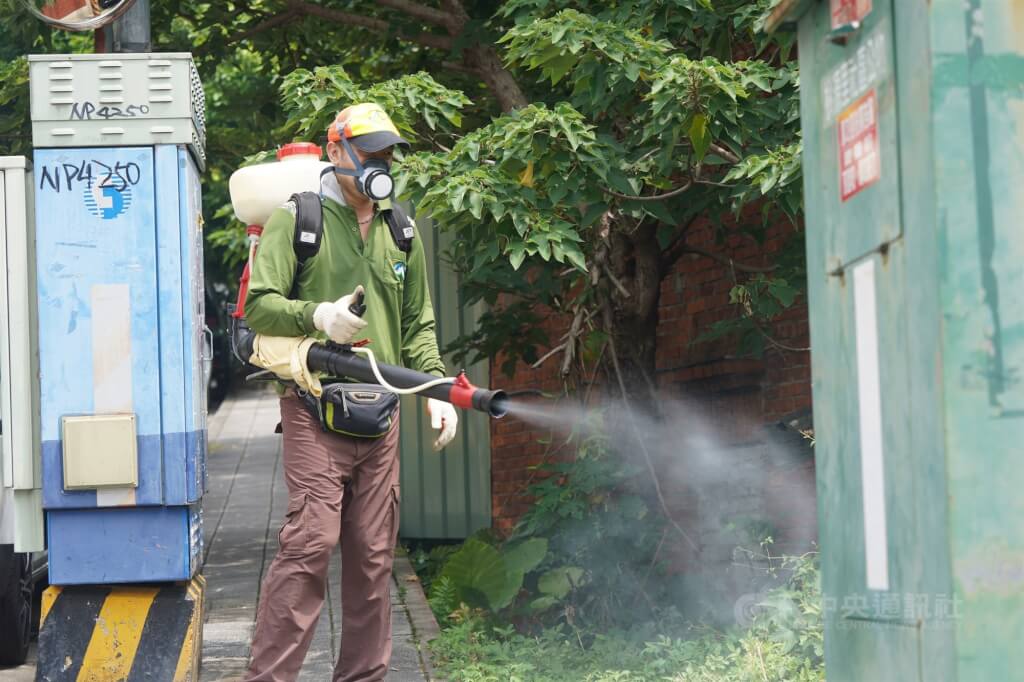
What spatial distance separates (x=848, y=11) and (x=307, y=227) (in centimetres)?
224

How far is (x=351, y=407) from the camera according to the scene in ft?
14.6

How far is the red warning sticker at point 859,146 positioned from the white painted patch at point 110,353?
10.2ft

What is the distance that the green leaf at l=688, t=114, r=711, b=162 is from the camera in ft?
18.5

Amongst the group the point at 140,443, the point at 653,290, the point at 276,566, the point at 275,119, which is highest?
the point at 275,119

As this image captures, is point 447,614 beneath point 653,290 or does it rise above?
beneath

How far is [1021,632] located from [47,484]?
A: 382 centimetres

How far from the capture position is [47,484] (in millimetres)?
5078

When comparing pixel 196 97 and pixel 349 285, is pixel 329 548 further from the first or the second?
pixel 196 97

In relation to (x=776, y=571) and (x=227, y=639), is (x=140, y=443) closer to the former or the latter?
(x=227, y=639)

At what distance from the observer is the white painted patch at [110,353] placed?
16.6 ft

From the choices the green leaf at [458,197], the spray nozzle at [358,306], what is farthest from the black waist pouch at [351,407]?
the green leaf at [458,197]

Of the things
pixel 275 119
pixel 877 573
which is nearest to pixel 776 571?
pixel 877 573

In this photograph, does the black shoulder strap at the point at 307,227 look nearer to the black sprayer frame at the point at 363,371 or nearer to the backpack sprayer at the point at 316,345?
the backpack sprayer at the point at 316,345

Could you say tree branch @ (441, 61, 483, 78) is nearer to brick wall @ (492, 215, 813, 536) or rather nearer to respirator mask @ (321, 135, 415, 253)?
brick wall @ (492, 215, 813, 536)
